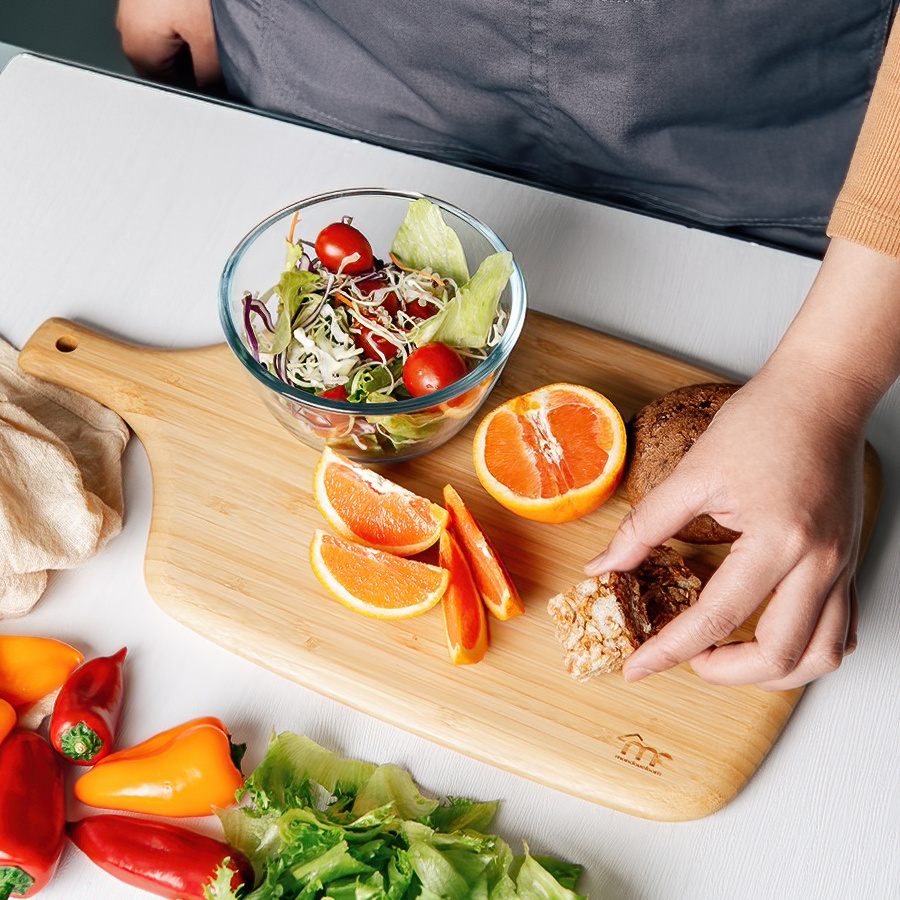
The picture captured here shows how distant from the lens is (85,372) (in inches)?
54.7

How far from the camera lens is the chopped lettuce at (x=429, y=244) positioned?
1.32 metres

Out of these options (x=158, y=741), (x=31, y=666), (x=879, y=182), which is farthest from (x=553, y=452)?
(x=31, y=666)

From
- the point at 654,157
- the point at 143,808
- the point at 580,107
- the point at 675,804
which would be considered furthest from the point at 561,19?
the point at 143,808

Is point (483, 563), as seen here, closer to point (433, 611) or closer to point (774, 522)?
point (433, 611)

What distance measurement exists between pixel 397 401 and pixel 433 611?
273 mm

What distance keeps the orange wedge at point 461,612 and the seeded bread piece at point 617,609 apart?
0.30 ft

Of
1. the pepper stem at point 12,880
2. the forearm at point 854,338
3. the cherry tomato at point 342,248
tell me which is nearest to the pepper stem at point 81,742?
the pepper stem at point 12,880

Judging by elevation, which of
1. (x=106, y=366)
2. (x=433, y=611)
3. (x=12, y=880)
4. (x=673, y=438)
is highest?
(x=673, y=438)

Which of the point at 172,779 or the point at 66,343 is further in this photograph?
the point at 66,343

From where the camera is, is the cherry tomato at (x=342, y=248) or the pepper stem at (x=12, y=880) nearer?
the pepper stem at (x=12, y=880)

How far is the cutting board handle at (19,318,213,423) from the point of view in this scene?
137cm

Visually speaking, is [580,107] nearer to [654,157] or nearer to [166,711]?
[654,157]

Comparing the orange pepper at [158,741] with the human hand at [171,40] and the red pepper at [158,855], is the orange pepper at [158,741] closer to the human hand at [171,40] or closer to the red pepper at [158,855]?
the red pepper at [158,855]

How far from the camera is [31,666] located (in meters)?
1.18
